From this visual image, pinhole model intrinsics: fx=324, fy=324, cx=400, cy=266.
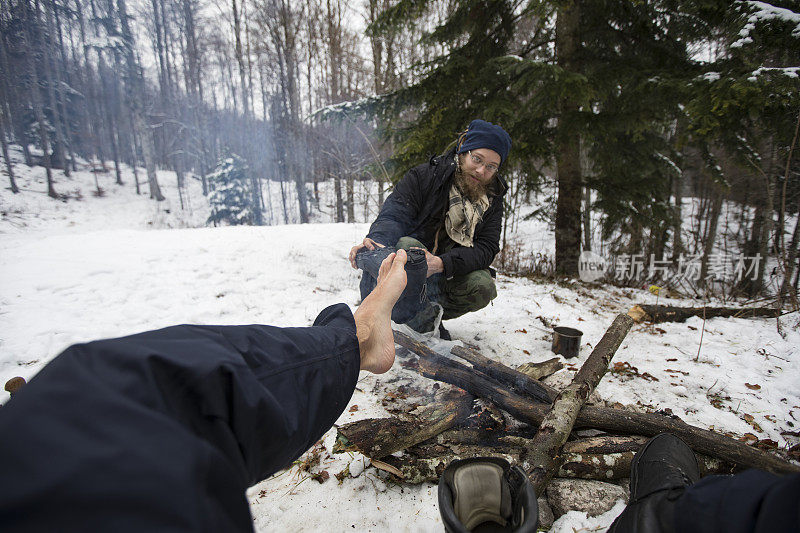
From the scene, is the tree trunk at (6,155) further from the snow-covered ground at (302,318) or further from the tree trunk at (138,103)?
the tree trunk at (138,103)

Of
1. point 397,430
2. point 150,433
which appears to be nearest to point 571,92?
point 397,430

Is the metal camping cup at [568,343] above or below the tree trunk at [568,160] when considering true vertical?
below

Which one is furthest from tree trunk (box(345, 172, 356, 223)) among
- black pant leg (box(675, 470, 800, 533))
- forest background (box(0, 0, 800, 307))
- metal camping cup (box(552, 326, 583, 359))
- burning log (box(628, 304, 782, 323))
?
black pant leg (box(675, 470, 800, 533))

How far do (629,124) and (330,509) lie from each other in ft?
17.8

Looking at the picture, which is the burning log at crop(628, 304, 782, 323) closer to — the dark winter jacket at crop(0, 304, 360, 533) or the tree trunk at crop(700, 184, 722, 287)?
the dark winter jacket at crop(0, 304, 360, 533)

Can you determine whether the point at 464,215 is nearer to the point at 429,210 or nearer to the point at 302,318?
the point at 429,210

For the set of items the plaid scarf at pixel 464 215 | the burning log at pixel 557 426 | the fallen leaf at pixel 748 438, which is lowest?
the fallen leaf at pixel 748 438

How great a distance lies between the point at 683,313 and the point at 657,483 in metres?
3.34

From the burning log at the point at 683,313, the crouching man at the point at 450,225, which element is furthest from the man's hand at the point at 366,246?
the burning log at the point at 683,313

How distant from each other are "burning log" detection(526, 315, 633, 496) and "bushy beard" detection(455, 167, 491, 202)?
4.98 ft

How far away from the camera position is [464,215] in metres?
2.76

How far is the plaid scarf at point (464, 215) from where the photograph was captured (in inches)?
108

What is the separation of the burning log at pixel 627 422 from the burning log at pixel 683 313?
7.39 feet

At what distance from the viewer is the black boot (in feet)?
3.26
